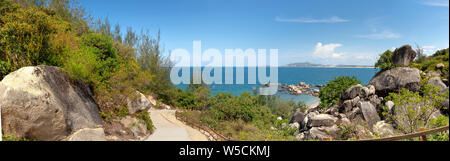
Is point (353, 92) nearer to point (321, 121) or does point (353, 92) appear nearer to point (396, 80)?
point (396, 80)

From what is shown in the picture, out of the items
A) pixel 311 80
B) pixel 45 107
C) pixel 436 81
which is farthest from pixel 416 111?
pixel 311 80

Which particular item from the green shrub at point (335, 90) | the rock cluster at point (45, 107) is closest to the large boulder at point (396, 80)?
the green shrub at point (335, 90)

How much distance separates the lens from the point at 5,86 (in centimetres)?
412

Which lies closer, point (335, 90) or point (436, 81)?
point (436, 81)

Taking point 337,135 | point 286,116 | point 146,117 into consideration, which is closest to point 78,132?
point 146,117

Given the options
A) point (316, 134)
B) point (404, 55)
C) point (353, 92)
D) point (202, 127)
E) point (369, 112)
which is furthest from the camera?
point (202, 127)

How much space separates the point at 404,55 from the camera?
388 inches

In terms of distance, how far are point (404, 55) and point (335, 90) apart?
395 cm

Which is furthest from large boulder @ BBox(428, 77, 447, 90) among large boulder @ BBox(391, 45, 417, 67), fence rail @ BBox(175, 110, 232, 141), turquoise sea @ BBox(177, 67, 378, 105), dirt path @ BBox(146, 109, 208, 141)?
dirt path @ BBox(146, 109, 208, 141)

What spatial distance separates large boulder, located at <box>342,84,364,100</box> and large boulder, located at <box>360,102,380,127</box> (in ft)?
3.74

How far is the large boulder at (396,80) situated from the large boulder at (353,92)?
0.83 meters

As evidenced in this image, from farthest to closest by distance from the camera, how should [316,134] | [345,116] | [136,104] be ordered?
1. [345,116]
2. [136,104]
3. [316,134]

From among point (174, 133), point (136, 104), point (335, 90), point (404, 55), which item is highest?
point (404, 55)

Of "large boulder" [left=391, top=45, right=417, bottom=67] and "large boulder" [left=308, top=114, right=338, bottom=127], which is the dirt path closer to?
"large boulder" [left=308, top=114, right=338, bottom=127]
